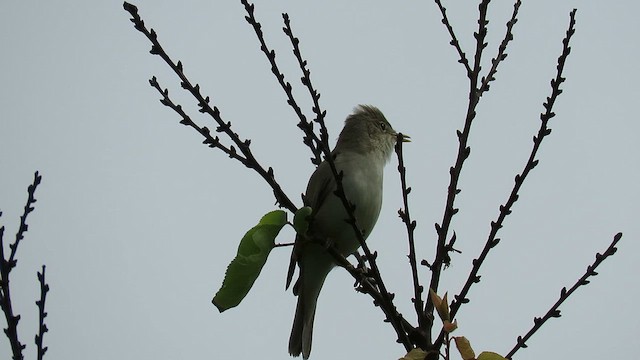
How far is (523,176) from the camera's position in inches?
139

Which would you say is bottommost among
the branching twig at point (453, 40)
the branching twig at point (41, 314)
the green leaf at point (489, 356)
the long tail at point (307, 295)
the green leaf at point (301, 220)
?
the green leaf at point (489, 356)

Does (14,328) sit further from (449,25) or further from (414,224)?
(449,25)

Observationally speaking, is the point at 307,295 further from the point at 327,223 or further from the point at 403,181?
the point at 403,181

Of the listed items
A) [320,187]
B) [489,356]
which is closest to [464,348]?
[489,356]

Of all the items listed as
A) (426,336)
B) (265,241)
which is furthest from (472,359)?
(265,241)

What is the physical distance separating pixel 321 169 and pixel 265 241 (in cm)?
215

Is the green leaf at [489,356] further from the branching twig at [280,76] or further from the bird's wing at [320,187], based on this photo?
the bird's wing at [320,187]

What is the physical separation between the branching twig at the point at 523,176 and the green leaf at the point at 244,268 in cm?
107

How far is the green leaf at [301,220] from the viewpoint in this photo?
3.79 meters

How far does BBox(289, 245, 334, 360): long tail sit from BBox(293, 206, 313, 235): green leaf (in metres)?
1.53

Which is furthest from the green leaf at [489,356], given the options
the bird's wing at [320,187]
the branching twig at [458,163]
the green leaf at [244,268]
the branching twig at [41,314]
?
the bird's wing at [320,187]

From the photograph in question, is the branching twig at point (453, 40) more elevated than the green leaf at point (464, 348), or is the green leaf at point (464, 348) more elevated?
the branching twig at point (453, 40)

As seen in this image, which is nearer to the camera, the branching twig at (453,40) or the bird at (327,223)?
the branching twig at (453,40)

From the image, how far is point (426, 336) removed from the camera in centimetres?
335
